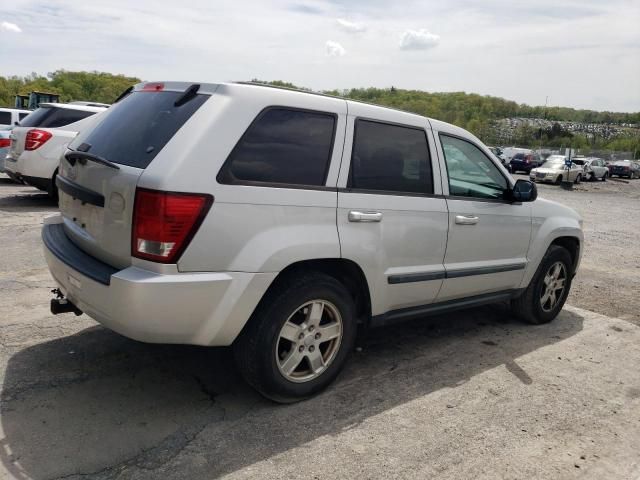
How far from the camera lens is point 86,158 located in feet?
10.5

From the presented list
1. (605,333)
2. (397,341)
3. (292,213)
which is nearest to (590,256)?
(605,333)

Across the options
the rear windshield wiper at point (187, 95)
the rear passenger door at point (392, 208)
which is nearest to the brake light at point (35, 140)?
the rear windshield wiper at point (187, 95)

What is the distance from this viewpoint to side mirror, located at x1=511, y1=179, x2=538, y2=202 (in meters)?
4.61

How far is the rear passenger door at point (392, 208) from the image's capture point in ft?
11.5

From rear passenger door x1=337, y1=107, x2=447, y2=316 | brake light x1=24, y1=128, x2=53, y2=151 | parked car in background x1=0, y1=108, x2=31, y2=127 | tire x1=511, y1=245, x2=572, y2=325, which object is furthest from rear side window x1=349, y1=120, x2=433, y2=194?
parked car in background x1=0, y1=108, x2=31, y2=127

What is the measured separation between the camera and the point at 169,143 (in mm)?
2910

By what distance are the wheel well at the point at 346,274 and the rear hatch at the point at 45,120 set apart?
8114 millimetres

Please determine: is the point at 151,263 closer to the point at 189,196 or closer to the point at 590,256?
the point at 189,196

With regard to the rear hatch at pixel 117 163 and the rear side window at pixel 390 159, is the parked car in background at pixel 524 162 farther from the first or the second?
the rear hatch at pixel 117 163

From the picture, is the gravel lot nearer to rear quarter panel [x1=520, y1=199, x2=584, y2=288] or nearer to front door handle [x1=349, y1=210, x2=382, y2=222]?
rear quarter panel [x1=520, y1=199, x2=584, y2=288]

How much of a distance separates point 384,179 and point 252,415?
5.63 ft

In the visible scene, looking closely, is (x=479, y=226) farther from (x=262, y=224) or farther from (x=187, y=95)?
(x=187, y=95)

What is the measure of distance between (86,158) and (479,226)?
2.85 meters

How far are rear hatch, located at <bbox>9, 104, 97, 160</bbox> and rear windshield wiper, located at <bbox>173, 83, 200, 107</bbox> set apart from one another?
7.74 metres
